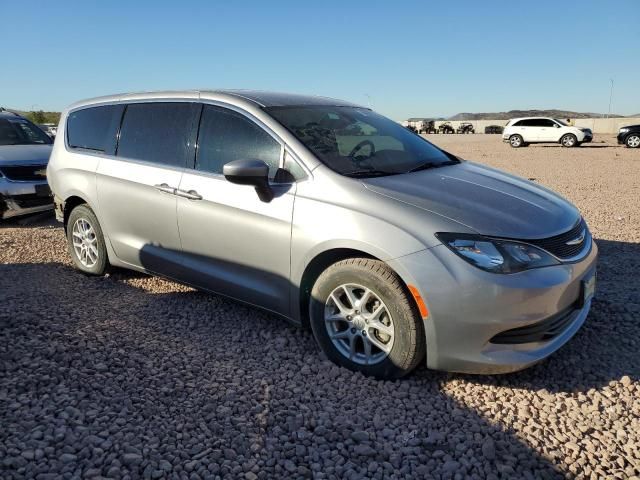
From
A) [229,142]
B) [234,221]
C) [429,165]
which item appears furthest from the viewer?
[429,165]

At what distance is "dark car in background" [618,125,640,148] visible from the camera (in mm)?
25328

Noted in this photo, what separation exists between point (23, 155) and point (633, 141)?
2705cm

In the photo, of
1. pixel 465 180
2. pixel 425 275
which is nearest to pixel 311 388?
pixel 425 275

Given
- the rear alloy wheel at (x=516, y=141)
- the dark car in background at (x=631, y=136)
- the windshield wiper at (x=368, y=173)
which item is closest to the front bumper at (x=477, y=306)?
the windshield wiper at (x=368, y=173)

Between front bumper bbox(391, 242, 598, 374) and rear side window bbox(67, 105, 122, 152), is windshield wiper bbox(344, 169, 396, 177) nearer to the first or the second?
front bumper bbox(391, 242, 598, 374)

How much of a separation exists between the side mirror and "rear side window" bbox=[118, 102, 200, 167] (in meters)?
0.92

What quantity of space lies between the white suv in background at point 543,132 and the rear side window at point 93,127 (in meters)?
27.0

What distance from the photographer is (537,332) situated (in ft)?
9.75

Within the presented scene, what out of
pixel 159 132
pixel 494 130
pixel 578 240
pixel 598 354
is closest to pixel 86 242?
pixel 159 132

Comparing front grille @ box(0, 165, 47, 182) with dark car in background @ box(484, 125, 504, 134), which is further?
dark car in background @ box(484, 125, 504, 134)

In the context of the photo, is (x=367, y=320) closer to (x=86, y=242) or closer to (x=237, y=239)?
(x=237, y=239)

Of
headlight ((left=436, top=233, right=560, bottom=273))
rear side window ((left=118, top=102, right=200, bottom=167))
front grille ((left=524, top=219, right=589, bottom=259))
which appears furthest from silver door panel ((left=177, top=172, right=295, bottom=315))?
front grille ((left=524, top=219, right=589, bottom=259))

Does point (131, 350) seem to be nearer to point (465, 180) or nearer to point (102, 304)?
point (102, 304)

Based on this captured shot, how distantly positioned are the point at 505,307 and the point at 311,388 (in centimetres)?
126
